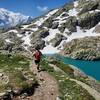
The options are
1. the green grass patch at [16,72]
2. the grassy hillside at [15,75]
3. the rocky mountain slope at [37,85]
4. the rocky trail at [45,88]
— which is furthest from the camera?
the green grass patch at [16,72]

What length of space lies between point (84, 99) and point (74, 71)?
14.9 m

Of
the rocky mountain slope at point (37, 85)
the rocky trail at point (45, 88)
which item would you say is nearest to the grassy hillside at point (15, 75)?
the rocky mountain slope at point (37, 85)

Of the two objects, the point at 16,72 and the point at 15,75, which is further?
the point at 16,72

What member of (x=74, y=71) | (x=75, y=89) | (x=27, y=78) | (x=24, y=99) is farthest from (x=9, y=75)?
Answer: (x=74, y=71)

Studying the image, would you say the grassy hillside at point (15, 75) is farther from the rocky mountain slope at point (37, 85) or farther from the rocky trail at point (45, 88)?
the rocky trail at point (45, 88)

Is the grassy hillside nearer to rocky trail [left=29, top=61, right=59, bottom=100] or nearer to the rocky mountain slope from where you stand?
the rocky mountain slope

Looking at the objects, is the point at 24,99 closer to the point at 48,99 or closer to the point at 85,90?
the point at 48,99

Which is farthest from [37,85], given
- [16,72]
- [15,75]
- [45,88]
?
[16,72]

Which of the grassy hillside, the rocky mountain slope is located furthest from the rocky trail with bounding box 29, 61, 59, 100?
the grassy hillside

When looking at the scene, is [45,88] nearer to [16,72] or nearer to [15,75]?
[15,75]

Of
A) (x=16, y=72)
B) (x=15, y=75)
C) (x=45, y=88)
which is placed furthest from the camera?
(x=16, y=72)

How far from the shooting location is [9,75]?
29250 millimetres

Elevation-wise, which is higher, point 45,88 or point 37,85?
point 37,85

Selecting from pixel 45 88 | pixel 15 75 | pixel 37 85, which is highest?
pixel 15 75
